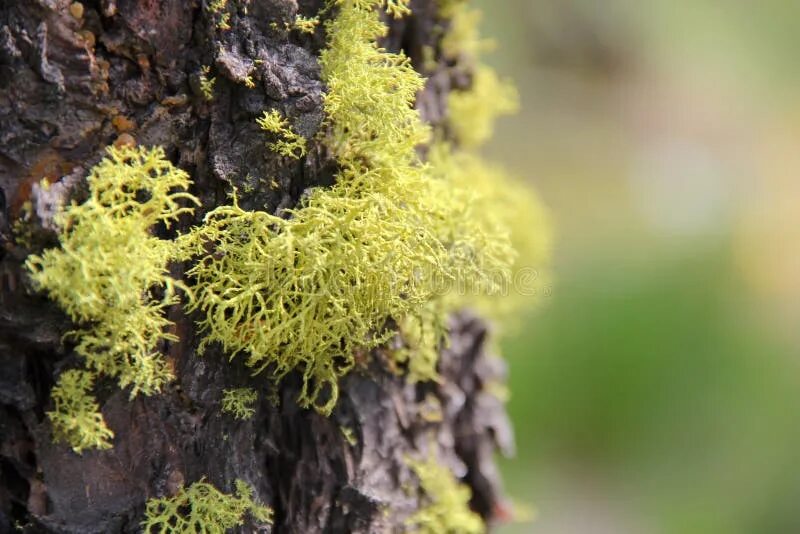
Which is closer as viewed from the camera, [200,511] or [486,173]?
[200,511]

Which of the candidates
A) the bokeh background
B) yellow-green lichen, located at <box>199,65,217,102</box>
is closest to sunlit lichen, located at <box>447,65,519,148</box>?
yellow-green lichen, located at <box>199,65,217,102</box>

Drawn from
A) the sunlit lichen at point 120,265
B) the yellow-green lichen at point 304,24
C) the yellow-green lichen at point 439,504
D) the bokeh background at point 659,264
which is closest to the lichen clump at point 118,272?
the sunlit lichen at point 120,265

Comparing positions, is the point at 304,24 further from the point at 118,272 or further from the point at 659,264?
the point at 659,264

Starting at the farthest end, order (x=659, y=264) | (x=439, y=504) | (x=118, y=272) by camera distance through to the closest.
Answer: (x=659, y=264) < (x=439, y=504) < (x=118, y=272)

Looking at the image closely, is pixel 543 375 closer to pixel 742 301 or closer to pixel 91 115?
pixel 742 301

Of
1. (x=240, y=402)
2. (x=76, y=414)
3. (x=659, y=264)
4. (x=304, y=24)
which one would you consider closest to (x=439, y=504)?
(x=240, y=402)

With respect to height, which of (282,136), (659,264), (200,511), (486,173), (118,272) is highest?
(659,264)

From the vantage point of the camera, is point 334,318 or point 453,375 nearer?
point 334,318

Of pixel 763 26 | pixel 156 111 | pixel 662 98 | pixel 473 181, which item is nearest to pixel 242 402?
pixel 156 111
